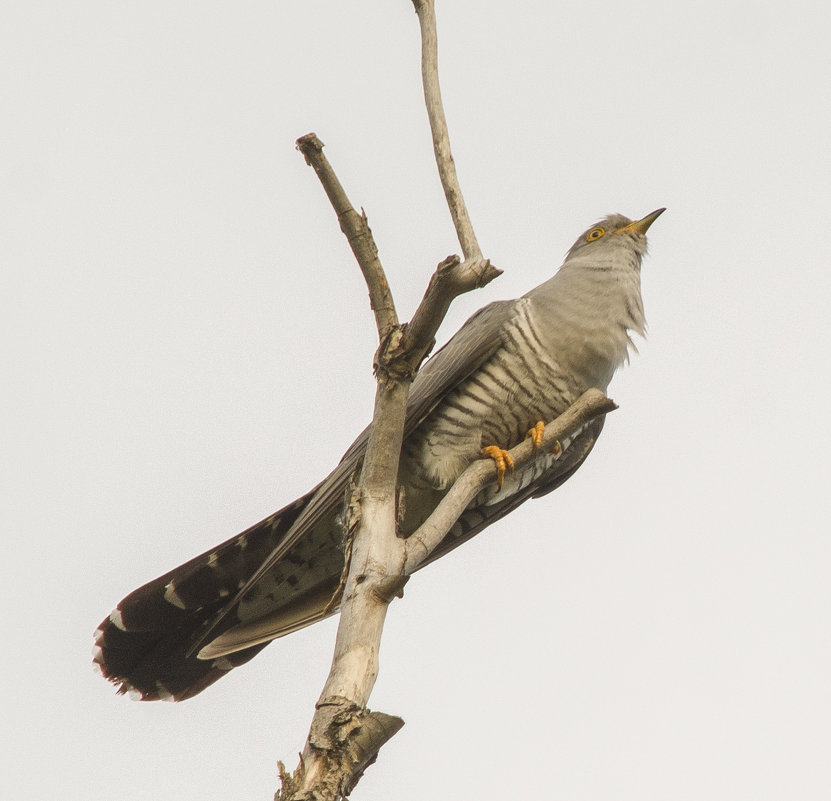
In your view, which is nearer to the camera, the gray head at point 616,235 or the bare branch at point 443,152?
the bare branch at point 443,152

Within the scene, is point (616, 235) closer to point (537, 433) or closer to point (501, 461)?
point (537, 433)

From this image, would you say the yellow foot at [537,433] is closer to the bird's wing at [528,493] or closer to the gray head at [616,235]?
the bird's wing at [528,493]

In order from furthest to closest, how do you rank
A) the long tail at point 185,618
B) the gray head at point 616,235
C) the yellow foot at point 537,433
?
the gray head at point 616,235, the long tail at point 185,618, the yellow foot at point 537,433

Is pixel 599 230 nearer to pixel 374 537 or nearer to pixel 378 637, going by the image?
pixel 374 537

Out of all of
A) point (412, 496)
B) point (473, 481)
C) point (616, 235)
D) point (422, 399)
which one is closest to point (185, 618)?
point (412, 496)

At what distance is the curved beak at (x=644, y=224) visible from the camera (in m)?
5.07

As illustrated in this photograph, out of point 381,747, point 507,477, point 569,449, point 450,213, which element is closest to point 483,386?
point 507,477

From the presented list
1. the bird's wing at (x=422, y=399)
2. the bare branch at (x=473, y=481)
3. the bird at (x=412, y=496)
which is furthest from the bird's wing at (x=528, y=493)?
the bare branch at (x=473, y=481)

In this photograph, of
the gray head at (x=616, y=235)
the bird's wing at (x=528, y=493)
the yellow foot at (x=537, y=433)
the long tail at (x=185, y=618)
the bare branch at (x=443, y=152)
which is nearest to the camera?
the bare branch at (x=443, y=152)

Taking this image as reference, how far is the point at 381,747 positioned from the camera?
7.32ft

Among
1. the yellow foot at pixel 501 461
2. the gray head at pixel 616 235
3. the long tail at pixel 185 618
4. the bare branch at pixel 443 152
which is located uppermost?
the gray head at pixel 616 235

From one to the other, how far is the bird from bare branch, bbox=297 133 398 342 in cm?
95

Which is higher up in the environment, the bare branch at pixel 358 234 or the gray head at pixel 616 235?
the gray head at pixel 616 235

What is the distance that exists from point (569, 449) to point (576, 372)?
19.3 inches
